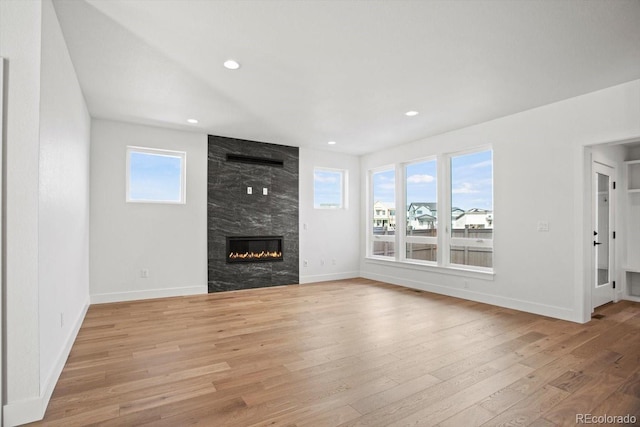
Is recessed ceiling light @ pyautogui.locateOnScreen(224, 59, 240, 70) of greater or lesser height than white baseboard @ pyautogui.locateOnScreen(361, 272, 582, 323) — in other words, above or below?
above

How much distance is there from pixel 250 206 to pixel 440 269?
3.55 metres

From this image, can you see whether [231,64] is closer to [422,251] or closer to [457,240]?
[457,240]

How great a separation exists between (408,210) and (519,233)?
2.19m

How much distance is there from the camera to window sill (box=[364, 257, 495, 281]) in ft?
16.1

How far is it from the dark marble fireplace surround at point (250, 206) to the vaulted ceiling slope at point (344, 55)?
1274 mm

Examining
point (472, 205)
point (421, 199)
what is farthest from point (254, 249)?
point (472, 205)

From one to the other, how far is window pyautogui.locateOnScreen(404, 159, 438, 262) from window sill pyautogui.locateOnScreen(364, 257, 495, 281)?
194 millimetres

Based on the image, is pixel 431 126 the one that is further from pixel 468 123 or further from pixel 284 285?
pixel 284 285

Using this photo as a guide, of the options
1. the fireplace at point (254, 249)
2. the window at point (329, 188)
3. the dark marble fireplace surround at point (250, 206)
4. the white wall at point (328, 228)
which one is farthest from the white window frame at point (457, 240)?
the fireplace at point (254, 249)

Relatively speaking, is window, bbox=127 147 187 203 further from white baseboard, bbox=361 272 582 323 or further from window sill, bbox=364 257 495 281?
white baseboard, bbox=361 272 582 323

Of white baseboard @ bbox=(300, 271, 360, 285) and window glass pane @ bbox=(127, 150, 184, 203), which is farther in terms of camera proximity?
white baseboard @ bbox=(300, 271, 360, 285)

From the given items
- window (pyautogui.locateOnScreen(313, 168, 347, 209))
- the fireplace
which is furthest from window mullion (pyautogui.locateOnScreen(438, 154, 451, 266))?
the fireplace

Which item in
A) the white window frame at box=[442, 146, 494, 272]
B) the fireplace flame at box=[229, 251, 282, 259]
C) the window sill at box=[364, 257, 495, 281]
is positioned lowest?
the window sill at box=[364, 257, 495, 281]

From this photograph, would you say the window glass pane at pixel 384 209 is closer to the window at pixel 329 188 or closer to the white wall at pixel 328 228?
the white wall at pixel 328 228
